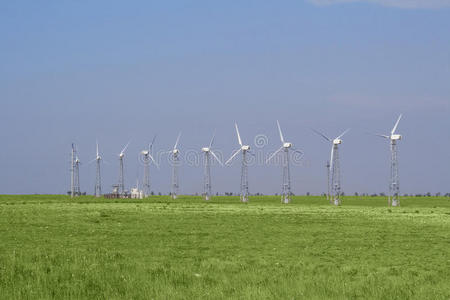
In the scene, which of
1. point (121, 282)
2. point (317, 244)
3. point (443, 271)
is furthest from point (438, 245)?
point (121, 282)

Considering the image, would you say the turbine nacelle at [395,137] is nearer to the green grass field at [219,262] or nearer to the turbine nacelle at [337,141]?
the turbine nacelle at [337,141]

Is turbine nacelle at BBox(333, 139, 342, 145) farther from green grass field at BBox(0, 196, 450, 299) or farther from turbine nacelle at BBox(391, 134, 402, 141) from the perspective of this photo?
green grass field at BBox(0, 196, 450, 299)

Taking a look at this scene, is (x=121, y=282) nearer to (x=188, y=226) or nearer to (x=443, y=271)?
(x=443, y=271)

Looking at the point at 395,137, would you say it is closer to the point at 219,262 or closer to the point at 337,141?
the point at 337,141

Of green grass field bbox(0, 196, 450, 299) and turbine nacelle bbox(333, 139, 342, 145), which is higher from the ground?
turbine nacelle bbox(333, 139, 342, 145)

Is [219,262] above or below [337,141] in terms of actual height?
below

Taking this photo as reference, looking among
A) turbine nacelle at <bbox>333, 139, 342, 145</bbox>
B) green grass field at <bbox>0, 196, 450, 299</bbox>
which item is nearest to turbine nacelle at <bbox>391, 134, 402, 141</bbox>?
turbine nacelle at <bbox>333, 139, 342, 145</bbox>

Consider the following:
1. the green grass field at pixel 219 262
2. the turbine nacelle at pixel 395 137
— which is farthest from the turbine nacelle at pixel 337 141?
the green grass field at pixel 219 262

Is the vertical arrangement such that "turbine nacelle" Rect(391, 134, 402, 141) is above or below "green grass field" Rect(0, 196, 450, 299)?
above

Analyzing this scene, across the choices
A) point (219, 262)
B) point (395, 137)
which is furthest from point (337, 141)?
point (219, 262)

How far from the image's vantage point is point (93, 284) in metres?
19.8

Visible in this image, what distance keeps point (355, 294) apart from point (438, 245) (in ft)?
65.0

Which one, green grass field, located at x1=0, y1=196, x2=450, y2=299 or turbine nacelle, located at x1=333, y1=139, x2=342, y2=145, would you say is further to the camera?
turbine nacelle, located at x1=333, y1=139, x2=342, y2=145

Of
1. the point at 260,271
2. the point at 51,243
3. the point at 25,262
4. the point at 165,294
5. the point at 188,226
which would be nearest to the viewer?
the point at 165,294
